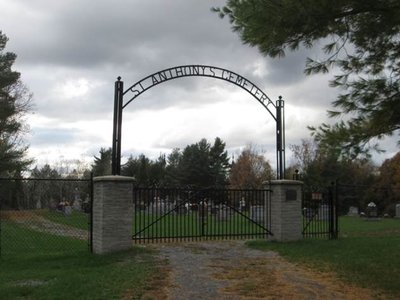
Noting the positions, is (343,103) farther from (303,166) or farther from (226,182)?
(226,182)

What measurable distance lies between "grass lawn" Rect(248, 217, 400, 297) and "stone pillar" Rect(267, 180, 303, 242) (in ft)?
1.46

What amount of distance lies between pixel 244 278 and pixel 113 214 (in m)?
4.08

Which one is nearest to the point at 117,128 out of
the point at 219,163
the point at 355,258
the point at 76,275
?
the point at 76,275

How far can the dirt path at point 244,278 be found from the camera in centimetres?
774

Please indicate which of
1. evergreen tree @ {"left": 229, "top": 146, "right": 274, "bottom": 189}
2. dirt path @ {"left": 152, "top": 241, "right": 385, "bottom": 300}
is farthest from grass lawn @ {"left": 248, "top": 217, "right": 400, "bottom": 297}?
evergreen tree @ {"left": 229, "top": 146, "right": 274, "bottom": 189}

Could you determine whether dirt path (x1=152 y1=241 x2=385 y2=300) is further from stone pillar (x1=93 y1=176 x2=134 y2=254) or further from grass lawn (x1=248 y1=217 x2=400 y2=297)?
stone pillar (x1=93 y1=176 x2=134 y2=254)

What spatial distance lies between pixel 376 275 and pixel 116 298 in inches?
198

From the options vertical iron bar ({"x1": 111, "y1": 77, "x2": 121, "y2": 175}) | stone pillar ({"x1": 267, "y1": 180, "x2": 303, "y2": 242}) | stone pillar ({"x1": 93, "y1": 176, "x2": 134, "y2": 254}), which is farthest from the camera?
stone pillar ({"x1": 267, "y1": 180, "x2": 303, "y2": 242})

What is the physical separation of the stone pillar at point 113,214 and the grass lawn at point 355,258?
3.49 m

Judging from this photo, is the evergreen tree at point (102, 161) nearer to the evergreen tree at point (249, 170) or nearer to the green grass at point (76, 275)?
the evergreen tree at point (249, 170)

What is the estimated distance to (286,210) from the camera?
48.0 feet

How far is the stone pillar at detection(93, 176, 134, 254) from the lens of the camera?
11734mm

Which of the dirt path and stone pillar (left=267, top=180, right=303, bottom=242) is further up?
stone pillar (left=267, top=180, right=303, bottom=242)

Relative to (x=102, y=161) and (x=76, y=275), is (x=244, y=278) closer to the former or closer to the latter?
(x=76, y=275)
